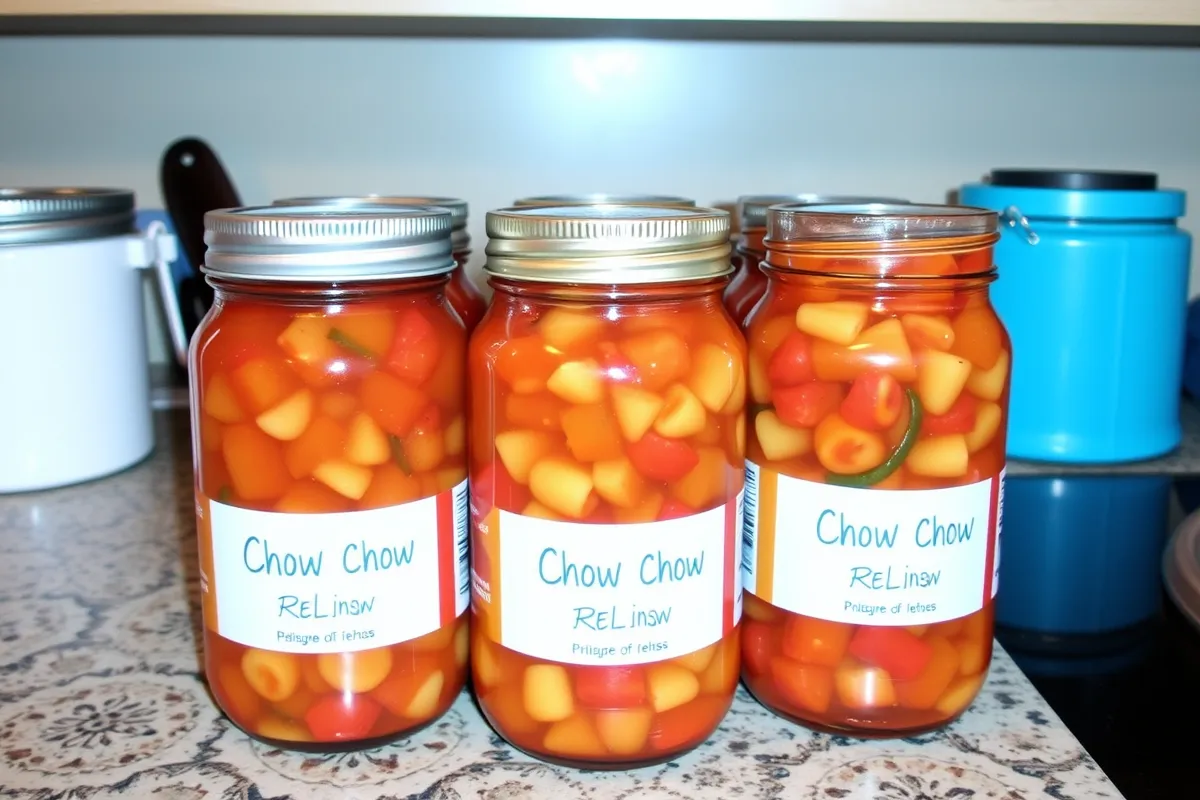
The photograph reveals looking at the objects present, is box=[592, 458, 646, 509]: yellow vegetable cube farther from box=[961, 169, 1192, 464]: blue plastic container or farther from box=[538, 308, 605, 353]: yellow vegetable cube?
box=[961, 169, 1192, 464]: blue plastic container

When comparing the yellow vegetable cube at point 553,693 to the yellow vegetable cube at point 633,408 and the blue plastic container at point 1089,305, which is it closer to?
the yellow vegetable cube at point 633,408

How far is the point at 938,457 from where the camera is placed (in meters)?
0.55

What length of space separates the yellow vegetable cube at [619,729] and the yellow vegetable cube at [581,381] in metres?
0.16

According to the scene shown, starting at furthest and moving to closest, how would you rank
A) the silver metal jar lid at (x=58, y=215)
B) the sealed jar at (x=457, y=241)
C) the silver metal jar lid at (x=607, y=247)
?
the silver metal jar lid at (x=58, y=215)
the sealed jar at (x=457, y=241)
the silver metal jar lid at (x=607, y=247)

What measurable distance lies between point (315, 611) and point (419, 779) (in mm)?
99

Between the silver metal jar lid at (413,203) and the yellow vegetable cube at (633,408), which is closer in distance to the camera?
the yellow vegetable cube at (633,408)

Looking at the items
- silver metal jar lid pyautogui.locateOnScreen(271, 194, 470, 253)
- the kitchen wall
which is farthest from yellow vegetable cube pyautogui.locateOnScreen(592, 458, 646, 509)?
the kitchen wall

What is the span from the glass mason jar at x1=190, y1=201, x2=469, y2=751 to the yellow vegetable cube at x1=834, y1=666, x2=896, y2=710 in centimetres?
22

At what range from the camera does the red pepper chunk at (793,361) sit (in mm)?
548

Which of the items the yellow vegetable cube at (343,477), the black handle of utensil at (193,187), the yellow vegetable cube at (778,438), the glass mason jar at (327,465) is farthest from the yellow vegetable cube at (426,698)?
the black handle of utensil at (193,187)

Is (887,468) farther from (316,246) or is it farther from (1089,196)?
(1089,196)

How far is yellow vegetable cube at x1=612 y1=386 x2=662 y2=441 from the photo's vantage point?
0.51 metres

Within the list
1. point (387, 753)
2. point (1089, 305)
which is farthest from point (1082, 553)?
point (387, 753)

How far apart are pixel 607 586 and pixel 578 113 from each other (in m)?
0.70
